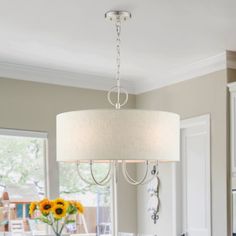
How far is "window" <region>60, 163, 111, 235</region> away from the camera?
583 cm

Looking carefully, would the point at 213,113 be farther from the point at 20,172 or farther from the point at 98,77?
the point at 20,172

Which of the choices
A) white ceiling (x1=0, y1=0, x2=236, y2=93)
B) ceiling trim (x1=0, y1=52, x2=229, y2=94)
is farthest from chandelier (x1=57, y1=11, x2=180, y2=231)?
ceiling trim (x1=0, y1=52, x2=229, y2=94)

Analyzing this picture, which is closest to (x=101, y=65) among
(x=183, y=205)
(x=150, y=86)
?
(x=150, y=86)

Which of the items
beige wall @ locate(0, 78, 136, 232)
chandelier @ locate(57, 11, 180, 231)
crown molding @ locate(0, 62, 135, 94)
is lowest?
chandelier @ locate(57, 11, 180, 231)

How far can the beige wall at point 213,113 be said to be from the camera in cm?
500

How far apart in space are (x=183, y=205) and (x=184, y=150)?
61cm

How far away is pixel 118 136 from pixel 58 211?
1463 millimetres

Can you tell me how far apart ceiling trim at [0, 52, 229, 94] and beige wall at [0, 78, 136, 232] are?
67 mm

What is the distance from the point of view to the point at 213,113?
518 cm

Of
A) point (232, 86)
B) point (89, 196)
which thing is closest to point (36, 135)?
point (89, 196)

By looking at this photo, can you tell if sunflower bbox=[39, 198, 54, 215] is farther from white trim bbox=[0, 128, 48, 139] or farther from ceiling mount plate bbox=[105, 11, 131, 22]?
white trim bbox=[0, 128, 48, 139]

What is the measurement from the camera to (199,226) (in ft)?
17.7

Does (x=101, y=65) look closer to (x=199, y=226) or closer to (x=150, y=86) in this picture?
(x=150, y=86)

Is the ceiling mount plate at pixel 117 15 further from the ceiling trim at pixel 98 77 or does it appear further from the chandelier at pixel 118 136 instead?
the ceiling trim at pixel 98 77
